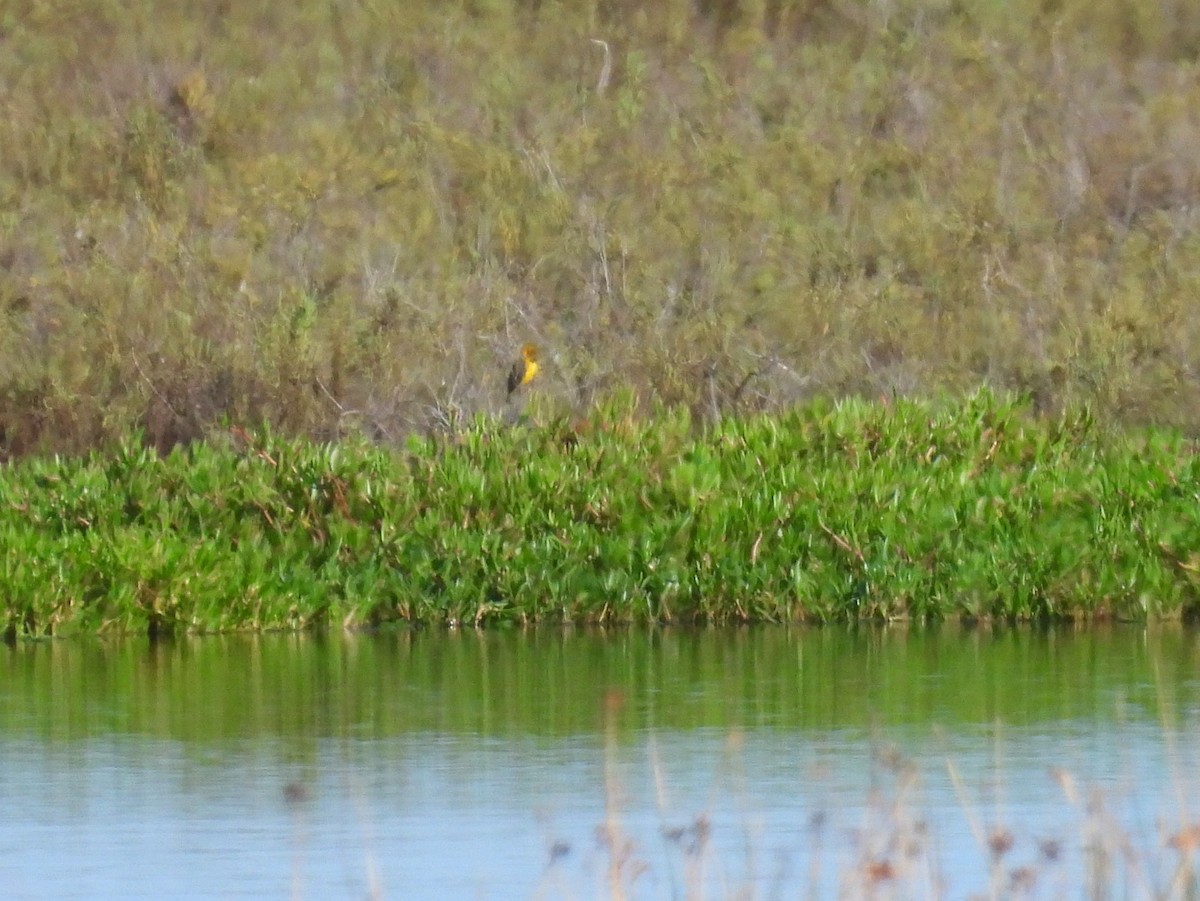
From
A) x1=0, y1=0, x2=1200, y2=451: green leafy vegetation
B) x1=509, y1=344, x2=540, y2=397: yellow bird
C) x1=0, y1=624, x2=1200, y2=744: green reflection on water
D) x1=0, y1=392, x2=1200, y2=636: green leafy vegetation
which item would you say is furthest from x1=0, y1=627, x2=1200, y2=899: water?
x1=509, y1=344, x2=540, y2=397: yellow bird

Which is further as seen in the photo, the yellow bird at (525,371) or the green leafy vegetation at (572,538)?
the yellow bird at (525,371)

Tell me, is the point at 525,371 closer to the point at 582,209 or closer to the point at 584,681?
the point at 582,209

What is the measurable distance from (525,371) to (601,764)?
378 inches

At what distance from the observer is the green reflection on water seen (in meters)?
9.06

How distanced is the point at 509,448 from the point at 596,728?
3524mm

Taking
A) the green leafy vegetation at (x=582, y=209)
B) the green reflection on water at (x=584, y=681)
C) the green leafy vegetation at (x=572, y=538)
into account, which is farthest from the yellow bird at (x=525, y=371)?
the green reflection on water at (x=584, y=681)

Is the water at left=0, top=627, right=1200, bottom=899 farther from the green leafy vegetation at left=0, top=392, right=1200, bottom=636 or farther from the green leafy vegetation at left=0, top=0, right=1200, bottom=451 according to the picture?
the green leafy vegetation at left=0, top=0, right=1200, bottom=451

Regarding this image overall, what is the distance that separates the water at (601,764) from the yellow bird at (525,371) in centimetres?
605

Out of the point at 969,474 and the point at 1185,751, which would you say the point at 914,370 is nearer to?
the point at 969,474

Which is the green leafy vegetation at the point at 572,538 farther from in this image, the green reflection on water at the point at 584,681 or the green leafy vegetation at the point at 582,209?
the green leafy vegetation at the point at 582,209

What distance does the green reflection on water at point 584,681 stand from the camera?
906 cm

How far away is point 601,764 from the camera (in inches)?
321

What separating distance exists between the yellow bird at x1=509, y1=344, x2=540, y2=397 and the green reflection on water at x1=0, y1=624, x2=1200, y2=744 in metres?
6.00

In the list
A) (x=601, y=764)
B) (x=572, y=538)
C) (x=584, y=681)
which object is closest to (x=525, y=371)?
(x=572, y=538)
